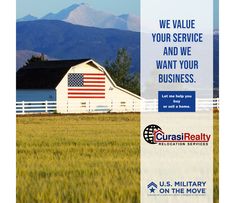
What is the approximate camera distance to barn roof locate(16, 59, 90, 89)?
622 inches

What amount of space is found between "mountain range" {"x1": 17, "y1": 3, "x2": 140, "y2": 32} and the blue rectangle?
1.45 ft

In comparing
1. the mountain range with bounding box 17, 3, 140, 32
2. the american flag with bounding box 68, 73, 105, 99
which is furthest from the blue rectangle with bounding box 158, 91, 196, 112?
the american flag with bounding box 68, 73, 105, 99

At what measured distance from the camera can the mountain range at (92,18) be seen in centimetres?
1566

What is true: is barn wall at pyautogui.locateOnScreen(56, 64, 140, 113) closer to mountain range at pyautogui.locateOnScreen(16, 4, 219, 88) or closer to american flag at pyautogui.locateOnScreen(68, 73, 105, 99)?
american flag at pyautogui.locateOnScreen(68, 73, 105, 99)

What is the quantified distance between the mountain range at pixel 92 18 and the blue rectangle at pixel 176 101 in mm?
441

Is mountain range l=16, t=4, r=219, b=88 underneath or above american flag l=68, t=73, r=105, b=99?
above

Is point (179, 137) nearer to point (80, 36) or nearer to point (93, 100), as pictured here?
point (93, 100)

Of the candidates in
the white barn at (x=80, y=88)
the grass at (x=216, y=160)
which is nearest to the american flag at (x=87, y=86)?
the white barn at (x=80, y=88)

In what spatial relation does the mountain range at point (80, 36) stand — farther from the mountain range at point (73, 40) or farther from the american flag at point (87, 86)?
the american flag at point (87, 86)

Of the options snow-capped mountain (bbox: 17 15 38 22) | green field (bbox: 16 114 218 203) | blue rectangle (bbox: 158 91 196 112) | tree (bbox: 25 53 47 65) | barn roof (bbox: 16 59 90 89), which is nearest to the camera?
green field (bbox: 16 114 218 203)

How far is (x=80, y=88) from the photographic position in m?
16.2

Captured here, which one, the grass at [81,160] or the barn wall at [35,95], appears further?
the barn wall at [35,95]

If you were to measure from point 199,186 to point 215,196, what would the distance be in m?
0.12
